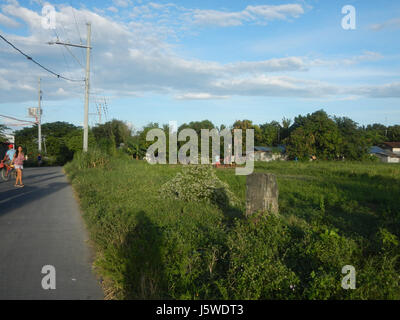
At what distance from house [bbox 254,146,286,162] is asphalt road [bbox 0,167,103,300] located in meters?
57.0

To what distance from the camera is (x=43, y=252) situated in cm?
567

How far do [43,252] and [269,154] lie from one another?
211 feet

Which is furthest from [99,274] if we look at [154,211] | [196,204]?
[196,204]

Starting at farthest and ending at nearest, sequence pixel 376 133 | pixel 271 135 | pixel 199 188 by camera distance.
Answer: pixel 376 133 < pixel 271 135 < pixel 199 188

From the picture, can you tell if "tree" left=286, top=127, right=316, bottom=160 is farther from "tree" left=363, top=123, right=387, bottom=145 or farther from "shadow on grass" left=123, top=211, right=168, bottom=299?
"shadow on grass" left=123, top=211, right=168, bottom=299

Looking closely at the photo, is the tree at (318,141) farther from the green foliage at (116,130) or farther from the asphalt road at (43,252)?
the asphalt road at (43,252)

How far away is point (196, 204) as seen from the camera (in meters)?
9.21

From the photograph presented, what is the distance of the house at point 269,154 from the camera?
64.5 m

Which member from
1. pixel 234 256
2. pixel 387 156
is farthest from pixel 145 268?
pixel 387 156

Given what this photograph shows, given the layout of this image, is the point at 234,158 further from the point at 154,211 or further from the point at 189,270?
the point at 189,270

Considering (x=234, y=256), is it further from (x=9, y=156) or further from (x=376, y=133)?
(x=376, y=133)

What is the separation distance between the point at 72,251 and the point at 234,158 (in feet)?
142

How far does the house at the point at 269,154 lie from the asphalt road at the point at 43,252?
5696 centimetres

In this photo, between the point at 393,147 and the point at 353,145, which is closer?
the point at 353,145
